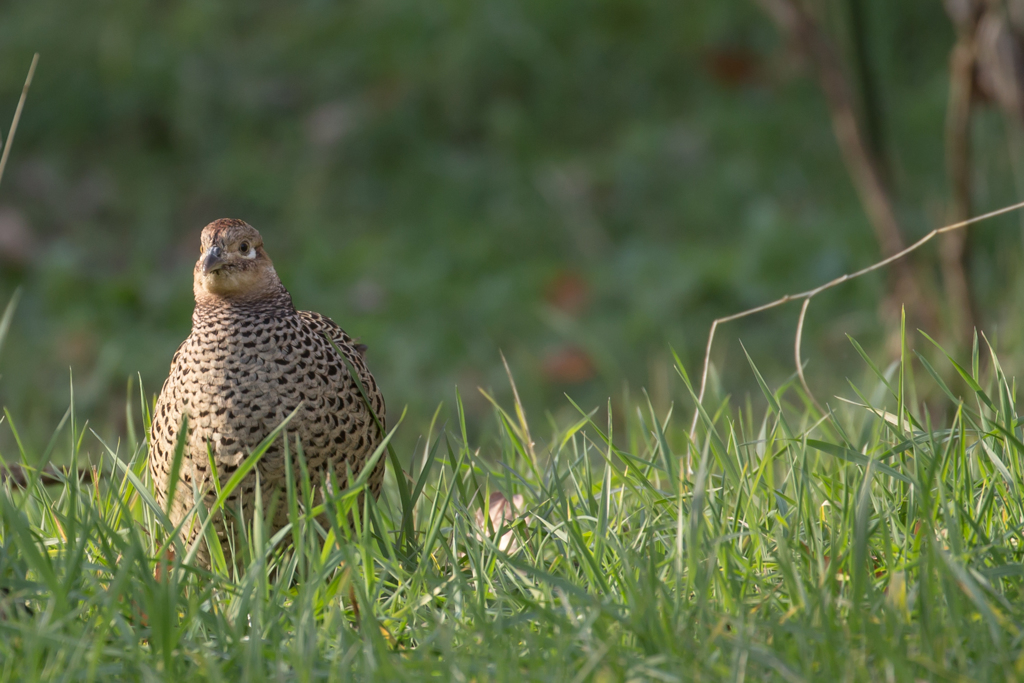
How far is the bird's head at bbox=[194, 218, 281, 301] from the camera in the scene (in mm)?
2326

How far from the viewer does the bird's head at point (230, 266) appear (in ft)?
7.63

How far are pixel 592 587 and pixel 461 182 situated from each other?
4.71 metres

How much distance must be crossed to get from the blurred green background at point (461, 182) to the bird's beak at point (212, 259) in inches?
104

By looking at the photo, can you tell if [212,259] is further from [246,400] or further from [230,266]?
[246,400]

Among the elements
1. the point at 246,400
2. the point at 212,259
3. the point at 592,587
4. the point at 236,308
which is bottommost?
the point at 592,587

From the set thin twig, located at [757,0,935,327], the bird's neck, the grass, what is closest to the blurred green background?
thin twig, located at [757,0,935,327]

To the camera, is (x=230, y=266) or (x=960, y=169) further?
(x=960, y=169)


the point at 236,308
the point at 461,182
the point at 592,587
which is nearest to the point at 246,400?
the point at 236,308

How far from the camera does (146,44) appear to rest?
6.90 metres

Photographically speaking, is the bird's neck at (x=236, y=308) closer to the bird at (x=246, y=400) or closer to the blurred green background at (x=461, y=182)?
the bird at (x=246, y=400)

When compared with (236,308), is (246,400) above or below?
below

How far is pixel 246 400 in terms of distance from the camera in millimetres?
2154

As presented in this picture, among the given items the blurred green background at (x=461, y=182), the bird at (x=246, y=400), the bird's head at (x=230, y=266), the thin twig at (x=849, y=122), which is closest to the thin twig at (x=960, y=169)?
the thin twig at (x=849, y=122)

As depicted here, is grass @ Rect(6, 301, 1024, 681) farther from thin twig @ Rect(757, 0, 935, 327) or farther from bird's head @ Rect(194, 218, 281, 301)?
thin twig @ Rect(757, 0, 935, 327)
